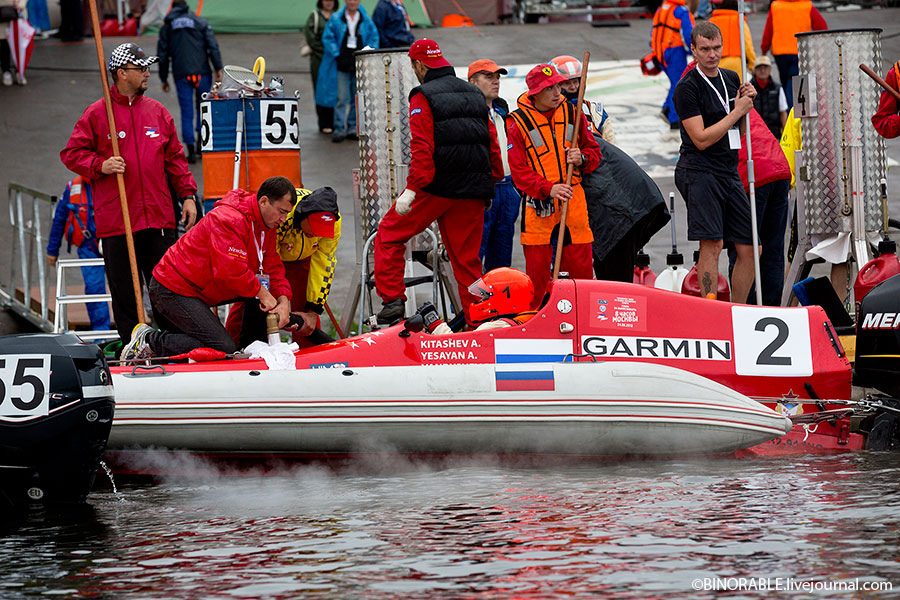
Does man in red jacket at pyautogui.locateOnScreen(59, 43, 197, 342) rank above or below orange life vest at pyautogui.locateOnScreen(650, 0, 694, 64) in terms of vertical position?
below

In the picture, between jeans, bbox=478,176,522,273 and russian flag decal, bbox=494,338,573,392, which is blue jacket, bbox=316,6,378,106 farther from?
russian flag decal, bbox=494,338,573,392

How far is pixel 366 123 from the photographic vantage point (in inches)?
375

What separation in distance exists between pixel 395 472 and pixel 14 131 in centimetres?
1059

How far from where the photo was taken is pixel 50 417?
5836 mm

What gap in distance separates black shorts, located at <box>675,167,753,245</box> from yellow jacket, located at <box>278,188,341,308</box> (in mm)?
2264

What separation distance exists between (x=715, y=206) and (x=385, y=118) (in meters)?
2.46

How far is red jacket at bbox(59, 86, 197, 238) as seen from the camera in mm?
8398

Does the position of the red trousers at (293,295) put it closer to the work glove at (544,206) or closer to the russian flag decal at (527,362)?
the work glove at (544,206)

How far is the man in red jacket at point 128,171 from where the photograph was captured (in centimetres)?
840

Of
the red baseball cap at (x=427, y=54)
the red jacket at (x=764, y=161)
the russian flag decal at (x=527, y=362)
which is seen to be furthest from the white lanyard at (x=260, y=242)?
the red jacket at (x=764, y=161)

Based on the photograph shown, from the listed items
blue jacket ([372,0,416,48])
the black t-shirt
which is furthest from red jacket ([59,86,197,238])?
blue jacket ([372,0,416,48])

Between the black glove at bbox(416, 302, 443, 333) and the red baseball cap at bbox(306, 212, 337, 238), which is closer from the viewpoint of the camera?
the black glove at bbox(416, 302, 443, 333)

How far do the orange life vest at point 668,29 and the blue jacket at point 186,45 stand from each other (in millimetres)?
4882

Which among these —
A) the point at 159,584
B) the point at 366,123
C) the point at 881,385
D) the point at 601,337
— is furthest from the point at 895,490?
the point at 366,123
